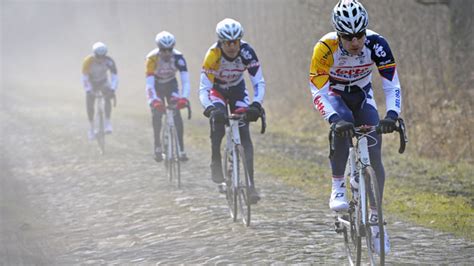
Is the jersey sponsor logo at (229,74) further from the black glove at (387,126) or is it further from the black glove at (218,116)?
the black glove at (387,126)

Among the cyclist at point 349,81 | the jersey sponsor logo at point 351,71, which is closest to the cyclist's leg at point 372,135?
the cyclist at point 349,81

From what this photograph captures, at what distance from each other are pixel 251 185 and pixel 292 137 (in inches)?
425

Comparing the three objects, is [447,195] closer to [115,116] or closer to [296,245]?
[296,245]

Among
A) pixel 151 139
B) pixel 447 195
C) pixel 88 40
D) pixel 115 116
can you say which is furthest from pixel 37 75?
pixel 447 195

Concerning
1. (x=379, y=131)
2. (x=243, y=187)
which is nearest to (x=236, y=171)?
(x=243, y=187)

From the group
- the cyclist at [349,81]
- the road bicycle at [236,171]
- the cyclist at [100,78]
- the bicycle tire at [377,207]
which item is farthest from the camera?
the cyclist at [100,78]

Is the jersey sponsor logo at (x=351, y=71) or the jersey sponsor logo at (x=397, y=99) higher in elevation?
the jersey sponsor logo at (x=351, y=71)

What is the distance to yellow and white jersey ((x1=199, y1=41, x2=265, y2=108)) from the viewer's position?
998 centimetres

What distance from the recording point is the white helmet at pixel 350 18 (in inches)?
258

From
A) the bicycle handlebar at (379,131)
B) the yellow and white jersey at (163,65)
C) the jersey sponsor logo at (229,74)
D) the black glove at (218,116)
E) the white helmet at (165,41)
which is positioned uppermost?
the white helmet at (165,41)

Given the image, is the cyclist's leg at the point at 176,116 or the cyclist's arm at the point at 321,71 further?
the cyclist's leg at the point at 176,116

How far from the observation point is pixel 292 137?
2039cm

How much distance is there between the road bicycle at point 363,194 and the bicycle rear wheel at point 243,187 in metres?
2.46

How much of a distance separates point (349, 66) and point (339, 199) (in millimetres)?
1176
